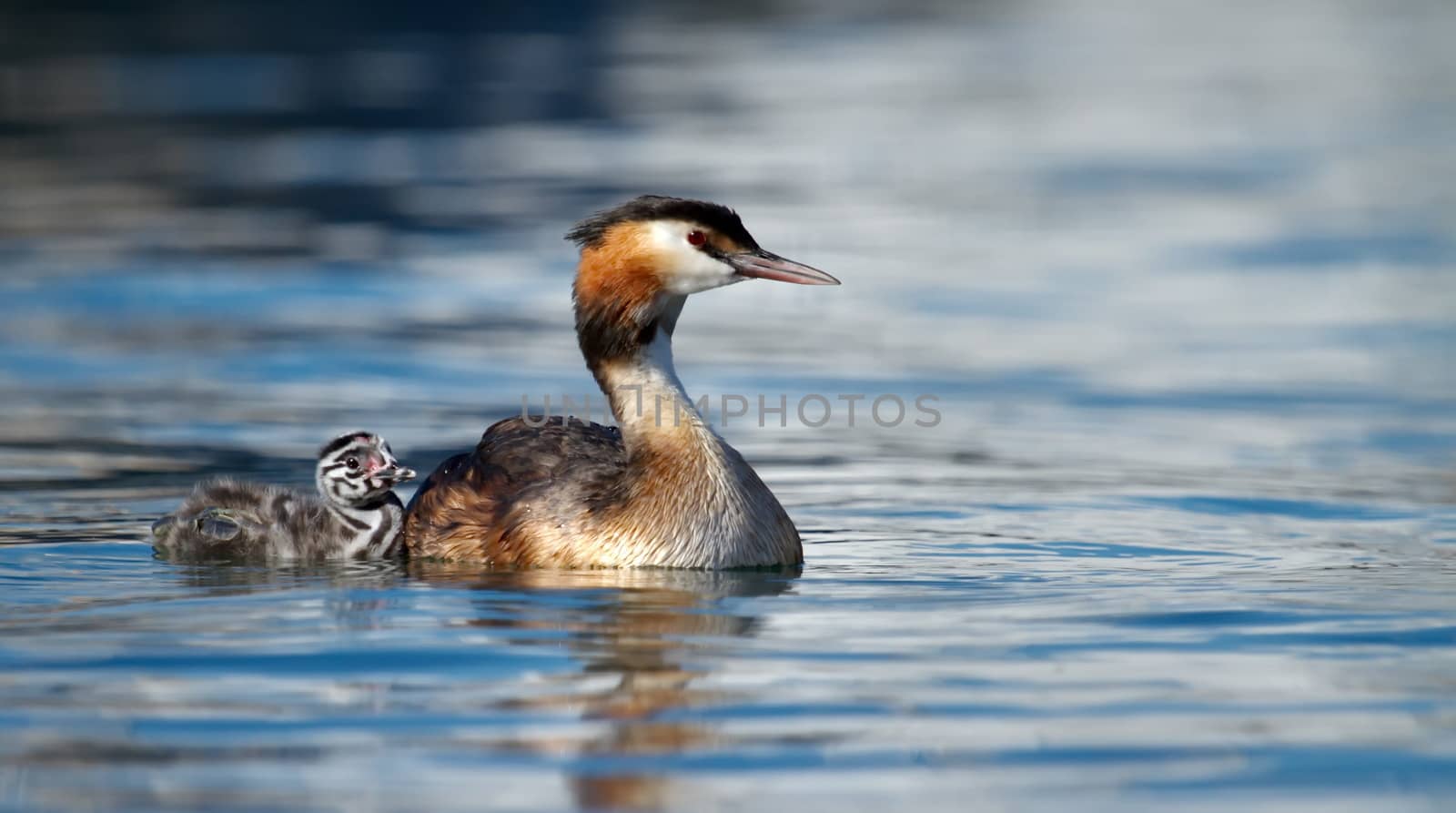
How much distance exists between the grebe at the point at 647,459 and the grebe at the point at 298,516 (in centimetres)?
39

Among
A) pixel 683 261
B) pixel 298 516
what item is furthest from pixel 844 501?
pixel 298 516

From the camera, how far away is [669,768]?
675 centimetres

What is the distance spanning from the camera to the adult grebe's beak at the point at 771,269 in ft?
32.2

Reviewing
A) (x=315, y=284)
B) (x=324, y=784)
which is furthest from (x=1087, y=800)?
(x=315, y=284)

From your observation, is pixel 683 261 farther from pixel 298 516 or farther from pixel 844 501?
pixel 844 501

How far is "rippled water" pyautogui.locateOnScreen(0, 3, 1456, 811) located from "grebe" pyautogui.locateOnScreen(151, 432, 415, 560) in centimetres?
25

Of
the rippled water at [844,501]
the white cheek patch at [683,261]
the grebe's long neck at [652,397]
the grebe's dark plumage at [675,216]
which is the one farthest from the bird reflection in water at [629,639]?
the grebe's dark plumage at [675,216]

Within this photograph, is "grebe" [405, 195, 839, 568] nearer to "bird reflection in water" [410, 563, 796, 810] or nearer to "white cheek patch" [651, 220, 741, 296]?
"white cheek patch" [651, 220, 741, 296]

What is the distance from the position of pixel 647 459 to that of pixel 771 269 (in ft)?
3.31

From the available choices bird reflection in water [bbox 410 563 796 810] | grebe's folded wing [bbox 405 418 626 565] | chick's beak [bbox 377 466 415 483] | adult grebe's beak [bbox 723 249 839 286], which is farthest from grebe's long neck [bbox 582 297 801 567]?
chick's beak [bbox 377 466 415 483]

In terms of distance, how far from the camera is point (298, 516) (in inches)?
402

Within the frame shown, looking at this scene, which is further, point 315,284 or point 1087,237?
point 1087,237

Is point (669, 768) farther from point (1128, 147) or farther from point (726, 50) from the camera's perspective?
point (726, 50)

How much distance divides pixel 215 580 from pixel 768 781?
3.76m
